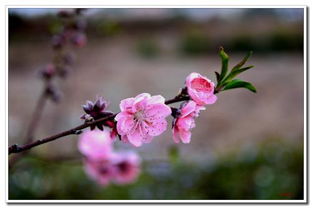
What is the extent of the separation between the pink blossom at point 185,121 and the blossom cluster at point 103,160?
25.5 inches

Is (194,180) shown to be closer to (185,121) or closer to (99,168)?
(99,168)

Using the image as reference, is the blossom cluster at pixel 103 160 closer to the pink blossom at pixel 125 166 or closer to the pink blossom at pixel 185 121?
the pink blossom at pixel 125 166

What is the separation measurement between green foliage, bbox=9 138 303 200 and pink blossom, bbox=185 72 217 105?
5.02 ft

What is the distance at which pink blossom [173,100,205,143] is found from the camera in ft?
2.16

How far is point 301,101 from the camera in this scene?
4980 mm

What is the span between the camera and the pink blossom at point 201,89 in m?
0.64

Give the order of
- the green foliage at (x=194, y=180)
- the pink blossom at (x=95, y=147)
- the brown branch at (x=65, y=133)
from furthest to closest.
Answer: the green foliage at (x=194, y=180) < the pink blossom at (x=95, y=147) < the brown branch at (x=65, y=133)

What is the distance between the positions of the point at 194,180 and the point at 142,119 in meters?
1.96

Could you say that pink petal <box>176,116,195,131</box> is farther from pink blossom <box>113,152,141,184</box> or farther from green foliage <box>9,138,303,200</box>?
green foliage <box>9,138,303,200</box>

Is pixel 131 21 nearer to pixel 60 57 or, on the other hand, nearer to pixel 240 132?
pixel 240 132

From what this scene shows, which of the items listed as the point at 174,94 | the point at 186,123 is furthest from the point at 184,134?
the point at 174,94

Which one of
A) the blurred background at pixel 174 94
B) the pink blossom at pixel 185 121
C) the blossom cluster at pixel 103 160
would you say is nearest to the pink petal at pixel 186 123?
the pink blossom at pixel 185 121
